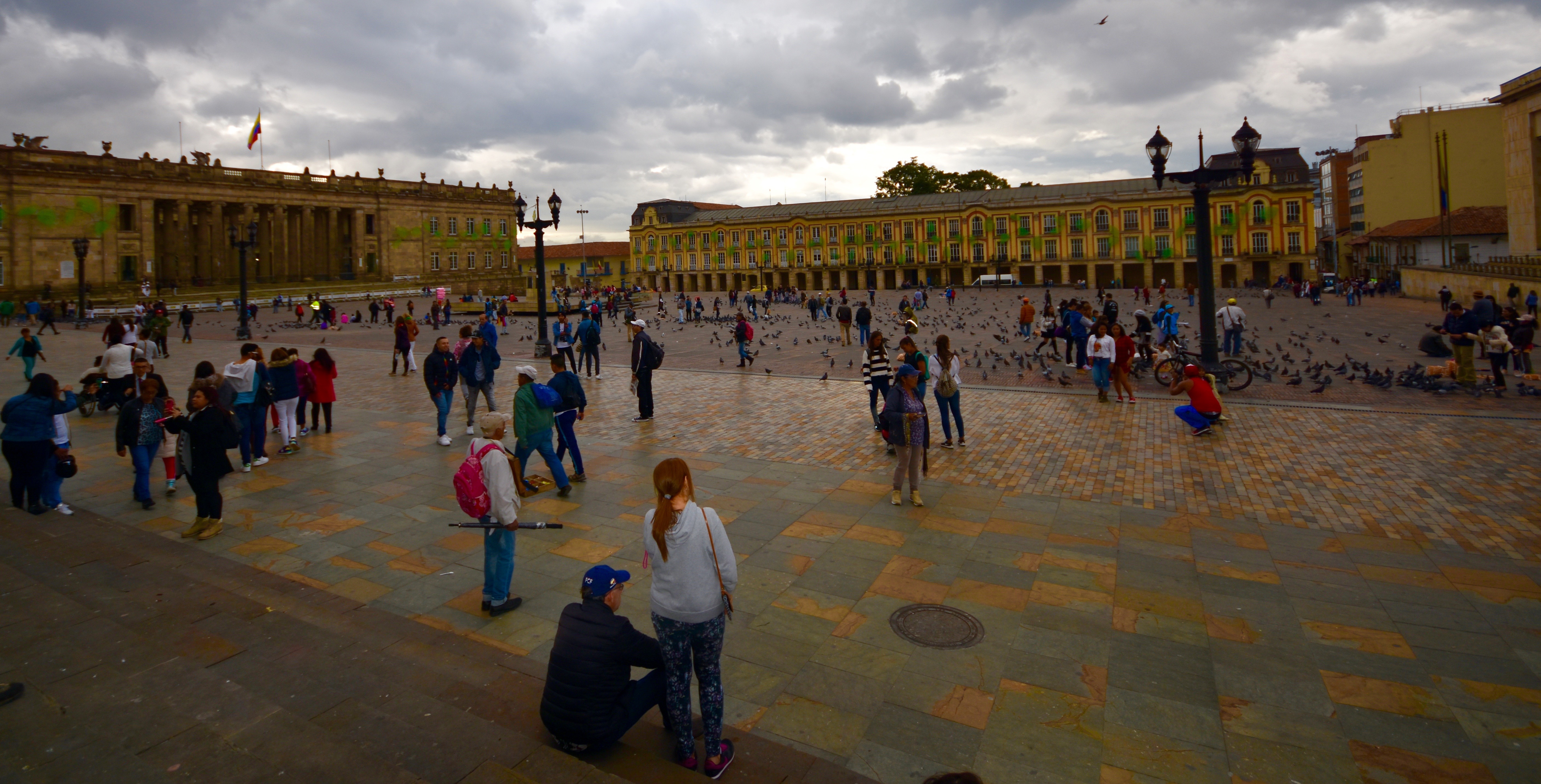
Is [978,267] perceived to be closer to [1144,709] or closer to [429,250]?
[429,250]

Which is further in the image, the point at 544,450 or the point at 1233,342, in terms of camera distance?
the point at 1233,342

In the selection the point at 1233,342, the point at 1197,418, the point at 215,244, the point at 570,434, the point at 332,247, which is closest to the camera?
the point at 570,434

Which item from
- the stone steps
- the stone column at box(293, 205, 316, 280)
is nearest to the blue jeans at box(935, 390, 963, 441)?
the stone steps

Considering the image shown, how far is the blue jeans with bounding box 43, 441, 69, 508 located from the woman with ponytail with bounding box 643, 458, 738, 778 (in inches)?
303

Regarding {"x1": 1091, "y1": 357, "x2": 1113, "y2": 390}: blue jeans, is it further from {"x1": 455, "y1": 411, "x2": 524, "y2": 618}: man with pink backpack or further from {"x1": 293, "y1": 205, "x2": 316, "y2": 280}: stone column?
{"x1": 293, "y1": 205, "x2": 316, "y2": 280}: stone column

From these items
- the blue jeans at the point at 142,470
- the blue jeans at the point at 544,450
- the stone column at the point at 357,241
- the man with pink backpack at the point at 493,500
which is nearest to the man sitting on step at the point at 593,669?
the man with pink backpack at the point at 493,500

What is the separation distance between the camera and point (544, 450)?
27.3 ft

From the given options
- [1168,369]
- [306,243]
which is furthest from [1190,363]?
[306,243]

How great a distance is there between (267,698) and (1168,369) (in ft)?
51.3

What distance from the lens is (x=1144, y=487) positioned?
28.5 feet

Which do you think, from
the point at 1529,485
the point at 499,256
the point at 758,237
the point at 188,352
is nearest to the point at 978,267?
the point at 758,237

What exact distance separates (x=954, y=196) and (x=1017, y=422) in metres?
72.6

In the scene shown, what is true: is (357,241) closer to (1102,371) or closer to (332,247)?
(332,247)

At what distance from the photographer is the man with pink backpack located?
541cm
